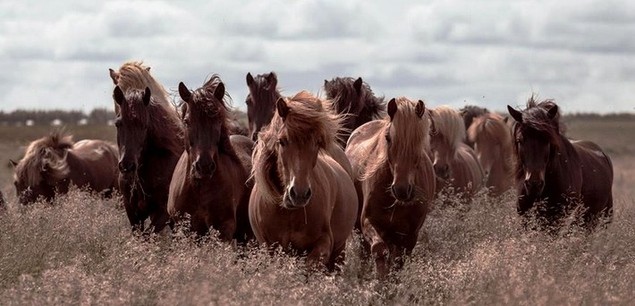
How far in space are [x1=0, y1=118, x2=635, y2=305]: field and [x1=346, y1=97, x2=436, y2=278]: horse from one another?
342 mm

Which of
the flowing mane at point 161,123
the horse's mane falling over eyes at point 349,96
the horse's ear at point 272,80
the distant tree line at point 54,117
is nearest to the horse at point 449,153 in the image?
the horse's mane falling over eyes at point 349,96

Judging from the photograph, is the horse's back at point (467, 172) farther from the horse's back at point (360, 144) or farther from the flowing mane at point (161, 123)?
the flowing mane at point (161, 123)

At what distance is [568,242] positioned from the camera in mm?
11375

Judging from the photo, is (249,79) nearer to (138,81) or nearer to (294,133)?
(138,81)

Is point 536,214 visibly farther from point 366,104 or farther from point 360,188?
point 366,104

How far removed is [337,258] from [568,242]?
7.89ft

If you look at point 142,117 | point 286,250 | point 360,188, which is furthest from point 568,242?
point 142,117

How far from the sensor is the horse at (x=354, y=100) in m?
14.4

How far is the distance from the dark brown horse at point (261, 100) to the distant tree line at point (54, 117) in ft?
136

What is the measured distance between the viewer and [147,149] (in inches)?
472

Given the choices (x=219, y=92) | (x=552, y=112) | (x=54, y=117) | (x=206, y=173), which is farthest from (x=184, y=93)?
(x=54, y=117)

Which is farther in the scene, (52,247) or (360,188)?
(360,188)

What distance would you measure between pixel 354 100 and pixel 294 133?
17.4 feet

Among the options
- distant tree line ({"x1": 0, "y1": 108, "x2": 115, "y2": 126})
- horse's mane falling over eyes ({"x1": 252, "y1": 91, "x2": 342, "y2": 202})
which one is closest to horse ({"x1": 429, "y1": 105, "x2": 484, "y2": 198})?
horse's mane falling over eyes ({"x1": 252, "y1": 91, "x2": 342, "y2": 202})
